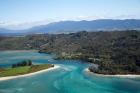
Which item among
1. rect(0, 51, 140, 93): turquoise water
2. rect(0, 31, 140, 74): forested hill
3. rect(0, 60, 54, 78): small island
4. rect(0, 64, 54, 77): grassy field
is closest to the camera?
rect(0, 51, 140, 93): turquoise water

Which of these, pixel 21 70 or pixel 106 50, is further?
pixel 106 50

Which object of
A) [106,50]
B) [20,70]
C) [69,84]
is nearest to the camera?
[69,84]

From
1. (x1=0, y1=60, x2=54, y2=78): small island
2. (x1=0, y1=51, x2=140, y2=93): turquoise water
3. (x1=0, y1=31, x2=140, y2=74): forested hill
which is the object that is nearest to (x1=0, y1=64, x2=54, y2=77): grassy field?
(x1=0, y1=60, x2=54, y2=78): small island

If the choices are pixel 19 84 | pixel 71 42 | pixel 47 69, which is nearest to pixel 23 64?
pixel 47 69

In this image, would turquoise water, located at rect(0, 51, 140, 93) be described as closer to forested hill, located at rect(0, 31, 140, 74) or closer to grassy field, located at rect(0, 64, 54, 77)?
grassy field, located at rect(0, 64, 54, 77)

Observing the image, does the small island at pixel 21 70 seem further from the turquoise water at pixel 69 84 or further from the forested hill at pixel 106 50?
the forested hill at pixel 106 50

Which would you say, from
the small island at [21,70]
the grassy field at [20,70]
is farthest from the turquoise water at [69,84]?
the grassy field at [20,70]

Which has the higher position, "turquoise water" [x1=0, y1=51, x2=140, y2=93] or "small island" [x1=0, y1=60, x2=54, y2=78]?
"small island" [x1=0, y1=60, x2=54, y2=78]

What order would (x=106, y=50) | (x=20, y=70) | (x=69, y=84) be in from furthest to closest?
(x=106, y=50) < (x=20, y=70) < (x=69, y=84)

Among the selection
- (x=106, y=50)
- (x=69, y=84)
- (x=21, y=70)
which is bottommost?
(x=69, y=84)

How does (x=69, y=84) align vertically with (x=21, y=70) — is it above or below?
below

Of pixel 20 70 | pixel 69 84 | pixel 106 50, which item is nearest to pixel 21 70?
pixel 20 70

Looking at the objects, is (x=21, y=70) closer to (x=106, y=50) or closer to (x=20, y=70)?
(x=20, y=70)
